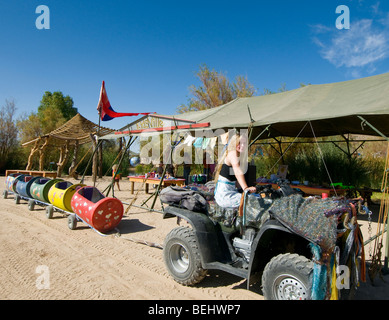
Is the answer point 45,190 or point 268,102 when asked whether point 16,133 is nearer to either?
point 45,190

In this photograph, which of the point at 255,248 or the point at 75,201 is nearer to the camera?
the point at 255,248

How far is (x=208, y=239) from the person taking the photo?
10.6 feet

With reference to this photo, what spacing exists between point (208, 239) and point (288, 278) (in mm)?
1041

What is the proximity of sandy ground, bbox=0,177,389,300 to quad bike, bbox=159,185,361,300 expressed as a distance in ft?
1.11

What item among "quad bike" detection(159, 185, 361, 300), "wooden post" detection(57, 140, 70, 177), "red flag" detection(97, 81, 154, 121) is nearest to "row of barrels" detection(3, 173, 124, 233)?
"quad bike" detection(159, 185, 361, 300)

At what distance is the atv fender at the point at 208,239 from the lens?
316 centimetres

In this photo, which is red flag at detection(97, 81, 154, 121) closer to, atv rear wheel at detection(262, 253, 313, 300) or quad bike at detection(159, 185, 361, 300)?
quad bike at detection(159, 185, 361, 300)

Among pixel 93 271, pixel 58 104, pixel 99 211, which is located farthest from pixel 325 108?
pixel 58 104

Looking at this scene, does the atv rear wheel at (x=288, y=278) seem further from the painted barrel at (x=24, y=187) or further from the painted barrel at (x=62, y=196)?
the painted barrel at (x=24, y=187)

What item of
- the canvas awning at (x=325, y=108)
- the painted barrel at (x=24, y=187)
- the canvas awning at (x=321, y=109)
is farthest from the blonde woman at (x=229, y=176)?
the painted barrel at (x=24, y=187)

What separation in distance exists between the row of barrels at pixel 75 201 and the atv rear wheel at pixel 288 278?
4019 mm

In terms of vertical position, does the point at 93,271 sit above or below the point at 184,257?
below

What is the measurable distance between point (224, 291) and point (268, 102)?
771cm

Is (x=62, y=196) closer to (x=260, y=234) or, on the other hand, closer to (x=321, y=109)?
(x=260, y=234)
